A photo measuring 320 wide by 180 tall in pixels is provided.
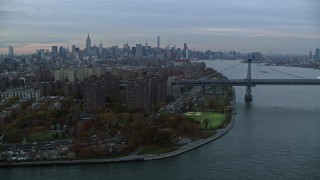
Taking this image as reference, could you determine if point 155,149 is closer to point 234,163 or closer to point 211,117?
point 234,163

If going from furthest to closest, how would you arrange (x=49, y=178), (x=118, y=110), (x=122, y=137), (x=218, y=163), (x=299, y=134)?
1. (x=118, y=110)
2. (x=299, y=134)
3. (x=122, y=137)
4. (x=218, y=163)
5. (x=49, y=178)

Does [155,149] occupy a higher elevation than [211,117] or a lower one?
lower

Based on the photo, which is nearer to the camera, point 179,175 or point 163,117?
point 179,175

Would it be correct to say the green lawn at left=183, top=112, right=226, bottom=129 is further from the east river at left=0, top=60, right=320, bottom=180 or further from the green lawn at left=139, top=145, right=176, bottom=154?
the green lawn at left=139, top=145, right=176, bottom=154

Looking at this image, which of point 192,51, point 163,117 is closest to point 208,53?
point 192,51

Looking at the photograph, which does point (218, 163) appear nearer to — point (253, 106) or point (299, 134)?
point (299, 134)

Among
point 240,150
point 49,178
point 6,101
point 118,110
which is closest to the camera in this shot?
point 49,178

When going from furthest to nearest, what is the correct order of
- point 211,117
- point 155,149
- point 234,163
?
1. point 211,117
2. point 155,149
3. point 234,163

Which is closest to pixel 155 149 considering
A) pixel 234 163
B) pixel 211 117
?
pixel 234 163

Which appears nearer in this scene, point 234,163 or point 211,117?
point 234,163

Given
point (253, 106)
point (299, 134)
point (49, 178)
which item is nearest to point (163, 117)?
point (299, 134)
